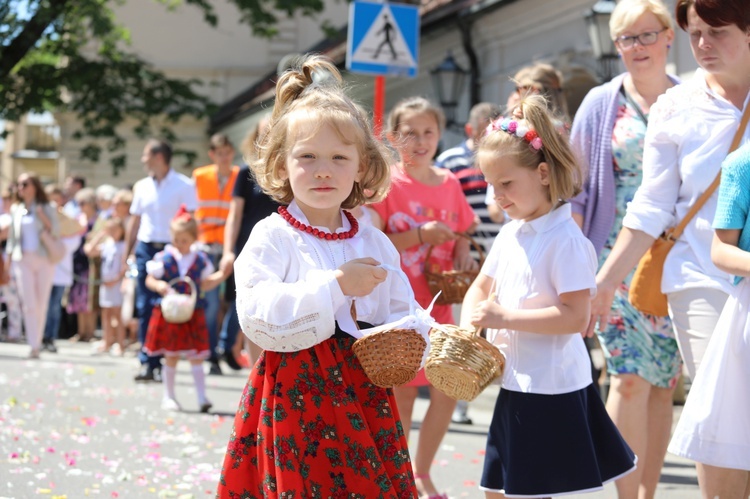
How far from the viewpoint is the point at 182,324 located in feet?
31.0

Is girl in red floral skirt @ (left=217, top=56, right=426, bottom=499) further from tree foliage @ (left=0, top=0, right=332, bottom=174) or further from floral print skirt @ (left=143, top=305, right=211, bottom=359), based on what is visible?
tree foliage @ (left=0, top=0, right=332, bottom=174)

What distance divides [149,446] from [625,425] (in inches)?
134

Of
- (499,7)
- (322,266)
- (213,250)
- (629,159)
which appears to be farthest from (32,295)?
(322,266)

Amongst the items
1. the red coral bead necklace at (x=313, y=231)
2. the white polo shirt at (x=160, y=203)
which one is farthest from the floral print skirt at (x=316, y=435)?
the white polo shirt at (x=160, y=203)

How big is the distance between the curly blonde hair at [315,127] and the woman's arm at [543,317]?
→ 22.7 inches

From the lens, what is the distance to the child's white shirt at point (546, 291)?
4258 millimetres

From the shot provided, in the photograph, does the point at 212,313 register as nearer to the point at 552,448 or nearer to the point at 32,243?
the point at 32,243

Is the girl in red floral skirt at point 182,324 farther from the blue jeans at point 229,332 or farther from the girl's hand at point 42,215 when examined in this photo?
the girl's hand at point 42,215

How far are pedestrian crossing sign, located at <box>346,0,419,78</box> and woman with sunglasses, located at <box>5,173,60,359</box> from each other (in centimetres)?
566

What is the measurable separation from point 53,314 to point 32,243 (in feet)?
5.68

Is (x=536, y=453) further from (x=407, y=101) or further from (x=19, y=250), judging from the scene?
(x=19, y=250)

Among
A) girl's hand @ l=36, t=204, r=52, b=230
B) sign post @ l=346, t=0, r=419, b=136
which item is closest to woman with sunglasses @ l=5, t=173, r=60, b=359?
girl's hand @ l=36, t=204, r=52, b=230

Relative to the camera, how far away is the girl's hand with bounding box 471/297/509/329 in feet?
13.8

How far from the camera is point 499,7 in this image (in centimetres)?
1483
